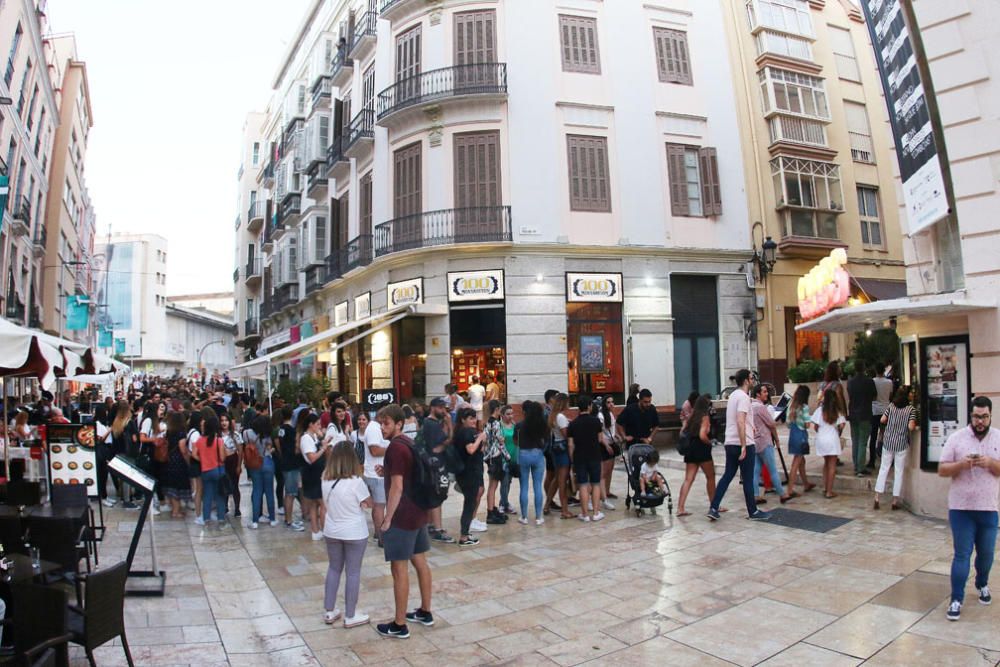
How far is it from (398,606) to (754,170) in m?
18.7

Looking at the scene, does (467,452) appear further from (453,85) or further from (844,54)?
(844,54)

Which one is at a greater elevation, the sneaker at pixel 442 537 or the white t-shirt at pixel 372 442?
the white t-shirt at pixel 372 442

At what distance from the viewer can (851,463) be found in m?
11.1

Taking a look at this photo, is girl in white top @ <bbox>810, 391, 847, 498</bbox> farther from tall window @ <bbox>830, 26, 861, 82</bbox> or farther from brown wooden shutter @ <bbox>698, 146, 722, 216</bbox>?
tall window @ <bbox>830, 26, 861, 82</bbox>

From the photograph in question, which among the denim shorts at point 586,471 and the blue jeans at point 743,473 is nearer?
the blue jeans at point 743,473

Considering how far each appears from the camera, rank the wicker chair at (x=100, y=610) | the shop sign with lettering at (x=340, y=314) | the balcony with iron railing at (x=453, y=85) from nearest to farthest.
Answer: the wicker chair at (x=100, y=610)
the balcony with iron railing at (x=453, y=85)
the shop sign with lettering at (x=340, y=314)

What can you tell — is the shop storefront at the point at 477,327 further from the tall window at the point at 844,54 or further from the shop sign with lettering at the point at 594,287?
the tall window at the point at 844,54

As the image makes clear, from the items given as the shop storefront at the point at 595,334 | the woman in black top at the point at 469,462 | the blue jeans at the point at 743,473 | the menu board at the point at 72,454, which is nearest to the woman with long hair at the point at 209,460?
the menu board at the point at 72,454

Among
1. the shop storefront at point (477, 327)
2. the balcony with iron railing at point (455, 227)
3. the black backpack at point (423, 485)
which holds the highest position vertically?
the balcony with iron railing at point (455, 227)

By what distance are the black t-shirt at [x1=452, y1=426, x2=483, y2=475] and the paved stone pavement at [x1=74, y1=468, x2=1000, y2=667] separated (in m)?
0.93

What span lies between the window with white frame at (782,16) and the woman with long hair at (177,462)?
20.2 meters

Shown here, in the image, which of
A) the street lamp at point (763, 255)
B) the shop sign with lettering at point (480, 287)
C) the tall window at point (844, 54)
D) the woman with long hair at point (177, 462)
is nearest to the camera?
the woman with long hair at point (177, 462)

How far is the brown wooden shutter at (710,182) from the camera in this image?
1920cm

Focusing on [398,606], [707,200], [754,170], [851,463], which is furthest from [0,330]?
[754,170]
